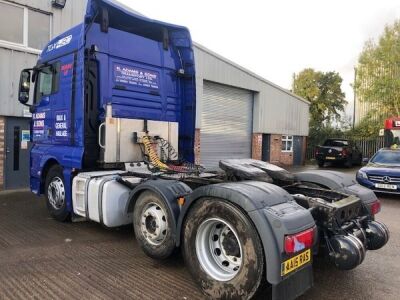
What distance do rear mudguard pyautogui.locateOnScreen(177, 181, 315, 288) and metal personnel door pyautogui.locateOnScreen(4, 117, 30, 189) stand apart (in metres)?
8.65

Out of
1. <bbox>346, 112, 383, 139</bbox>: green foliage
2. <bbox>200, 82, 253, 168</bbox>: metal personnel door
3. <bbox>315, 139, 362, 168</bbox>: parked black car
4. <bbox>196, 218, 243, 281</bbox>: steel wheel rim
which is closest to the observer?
<bbox>196, 218, 243, 281</bbox>: steel wheel rim

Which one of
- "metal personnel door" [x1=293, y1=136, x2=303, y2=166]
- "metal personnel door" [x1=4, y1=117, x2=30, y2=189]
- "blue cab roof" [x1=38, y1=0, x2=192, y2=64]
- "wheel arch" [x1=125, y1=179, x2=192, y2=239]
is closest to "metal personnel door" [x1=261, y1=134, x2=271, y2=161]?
"metal personnel door" [x1=293, y1=136, x2=303, y2=166]

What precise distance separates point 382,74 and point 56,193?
2818 centimetres

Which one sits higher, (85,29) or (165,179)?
(85,29)

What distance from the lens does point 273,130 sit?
21.6m

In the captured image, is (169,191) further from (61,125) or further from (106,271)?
(61,125)

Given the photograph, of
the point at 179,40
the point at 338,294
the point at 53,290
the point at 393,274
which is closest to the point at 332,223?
the point at 338,294

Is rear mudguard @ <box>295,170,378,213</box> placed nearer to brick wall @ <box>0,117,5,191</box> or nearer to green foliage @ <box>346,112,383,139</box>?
brick wall @ <box>0,117,5,191</box>

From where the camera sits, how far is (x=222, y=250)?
3773 mm

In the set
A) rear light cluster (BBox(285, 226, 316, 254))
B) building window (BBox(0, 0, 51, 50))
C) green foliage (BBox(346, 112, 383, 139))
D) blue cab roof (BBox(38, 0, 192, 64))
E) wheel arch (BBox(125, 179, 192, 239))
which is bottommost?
rear light cluster (BBox(285, 226, 316, 254))

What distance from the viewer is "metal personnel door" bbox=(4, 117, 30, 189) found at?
35.2ft

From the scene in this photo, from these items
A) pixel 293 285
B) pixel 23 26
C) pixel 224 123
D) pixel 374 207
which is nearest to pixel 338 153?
pixel 224 123

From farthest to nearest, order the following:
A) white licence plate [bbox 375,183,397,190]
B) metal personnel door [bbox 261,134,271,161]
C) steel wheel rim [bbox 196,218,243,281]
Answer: metal personnel door [bbox 261,134,271,161]
white licence plate [bbox 375,183,397,190]
steel wheel rim [bbox 196,218,243,281]

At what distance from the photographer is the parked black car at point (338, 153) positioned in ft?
76.0
